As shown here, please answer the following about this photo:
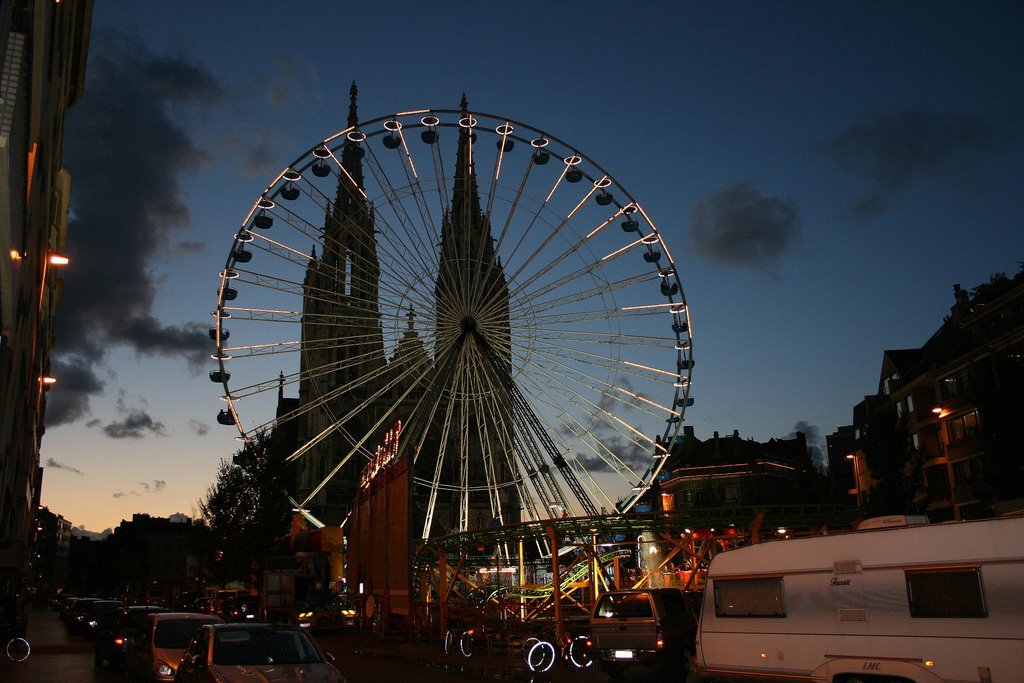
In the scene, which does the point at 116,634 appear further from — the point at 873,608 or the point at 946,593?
the point at 946,593

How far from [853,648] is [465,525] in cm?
2182

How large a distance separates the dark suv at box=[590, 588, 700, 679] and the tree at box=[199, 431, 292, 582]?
4545 centimetres

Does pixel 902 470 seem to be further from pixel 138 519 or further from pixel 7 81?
pixel 138 519

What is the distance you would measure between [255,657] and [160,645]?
17.8ft

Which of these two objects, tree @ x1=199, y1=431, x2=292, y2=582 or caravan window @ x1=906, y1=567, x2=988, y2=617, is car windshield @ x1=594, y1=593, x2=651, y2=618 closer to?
caravan window @ x1=906, y1=567, x2=988, y2=617

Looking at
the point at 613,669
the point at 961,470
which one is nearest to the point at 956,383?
the point at 961,470

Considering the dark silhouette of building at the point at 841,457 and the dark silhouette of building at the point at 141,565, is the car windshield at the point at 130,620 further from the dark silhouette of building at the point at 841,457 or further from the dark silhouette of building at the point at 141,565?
the dark silhouette of building at the point at 841,457

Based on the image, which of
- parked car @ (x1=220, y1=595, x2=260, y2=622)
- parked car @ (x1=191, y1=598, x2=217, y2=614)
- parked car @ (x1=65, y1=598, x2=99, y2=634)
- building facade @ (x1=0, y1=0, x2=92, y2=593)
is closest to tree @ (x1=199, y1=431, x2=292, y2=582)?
parked car @ (x1=191, y1=598, x2=217, y2=614)

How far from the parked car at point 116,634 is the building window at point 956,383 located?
→ 39474mm

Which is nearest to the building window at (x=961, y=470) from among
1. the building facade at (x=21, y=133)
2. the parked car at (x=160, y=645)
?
the parked car at (x=160, y=645)

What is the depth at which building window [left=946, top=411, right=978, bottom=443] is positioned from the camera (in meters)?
44.9

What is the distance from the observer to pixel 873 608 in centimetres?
1245

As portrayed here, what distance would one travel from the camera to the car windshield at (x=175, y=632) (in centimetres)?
1675

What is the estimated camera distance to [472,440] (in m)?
68.8
